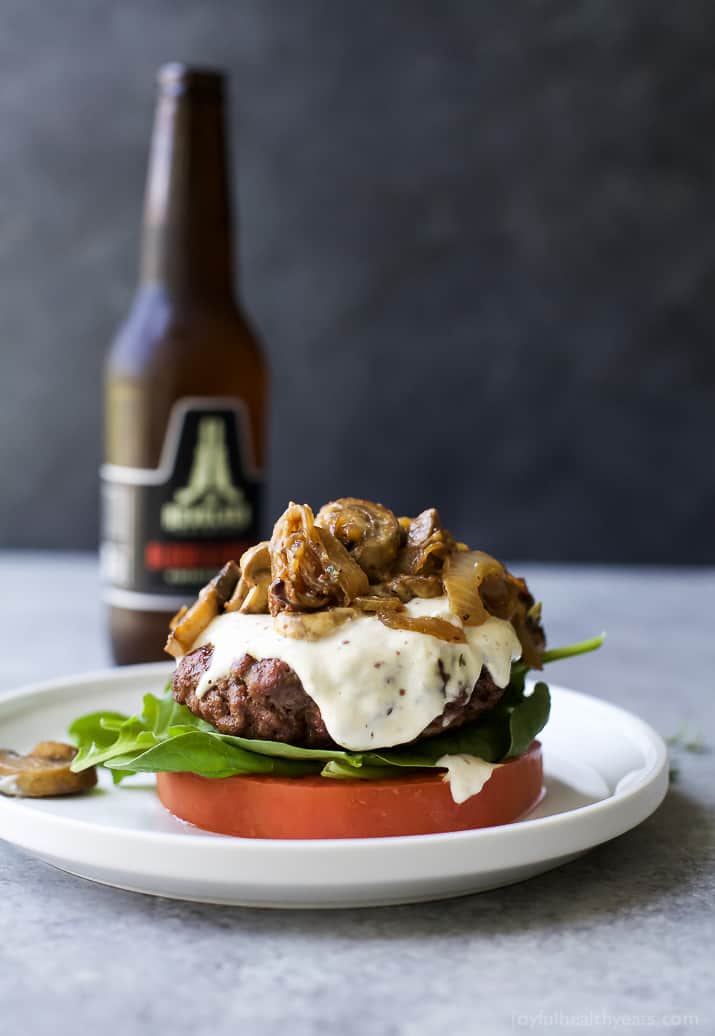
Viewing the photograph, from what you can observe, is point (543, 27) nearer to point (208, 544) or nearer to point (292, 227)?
point (292, 227)

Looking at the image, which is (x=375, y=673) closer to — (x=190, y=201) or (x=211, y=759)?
(x=211, y=759)

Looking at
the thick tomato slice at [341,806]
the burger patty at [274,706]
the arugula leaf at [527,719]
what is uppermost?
the burger patty at [274,706]

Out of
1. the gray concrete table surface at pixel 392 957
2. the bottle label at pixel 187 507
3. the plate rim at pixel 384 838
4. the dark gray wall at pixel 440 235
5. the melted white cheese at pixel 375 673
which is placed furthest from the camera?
the dark gray wall at pixel 440 235

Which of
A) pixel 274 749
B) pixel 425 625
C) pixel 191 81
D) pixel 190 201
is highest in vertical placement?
pixel 191 81

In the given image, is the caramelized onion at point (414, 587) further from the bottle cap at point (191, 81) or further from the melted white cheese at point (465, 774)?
the bottle cap at point (191, 81)

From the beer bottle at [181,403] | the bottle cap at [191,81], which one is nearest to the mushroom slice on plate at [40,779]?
the beer bottle at [181,403]

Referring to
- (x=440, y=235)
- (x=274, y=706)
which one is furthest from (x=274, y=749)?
(x=440, y=235)
